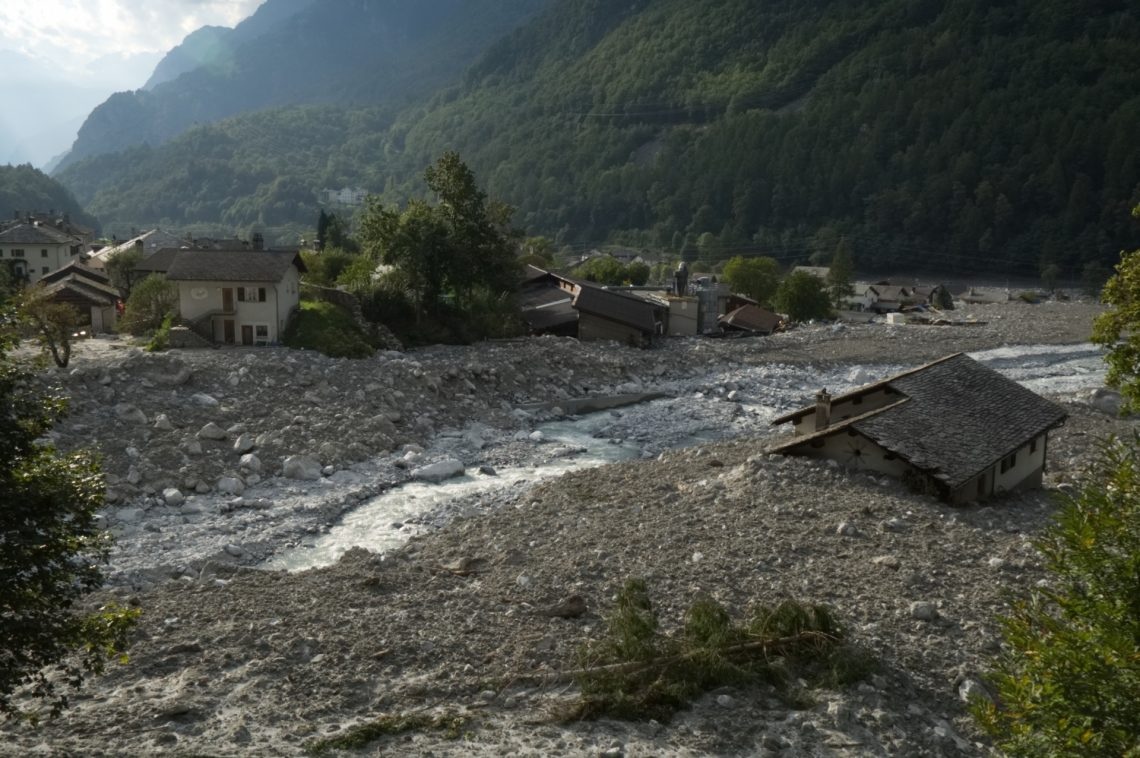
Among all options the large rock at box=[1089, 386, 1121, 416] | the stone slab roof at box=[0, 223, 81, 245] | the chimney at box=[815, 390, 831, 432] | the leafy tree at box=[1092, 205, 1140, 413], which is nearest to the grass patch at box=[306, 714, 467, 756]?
the leafy tree at box=[1092, 205, 1140, 413]

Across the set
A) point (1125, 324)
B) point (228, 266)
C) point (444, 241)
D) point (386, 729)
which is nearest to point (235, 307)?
point (228, 266)

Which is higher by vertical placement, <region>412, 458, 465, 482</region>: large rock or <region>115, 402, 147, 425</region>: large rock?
<region>115, 402, 147, 425</region>: large rock

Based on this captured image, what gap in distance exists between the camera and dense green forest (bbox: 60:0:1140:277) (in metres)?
132

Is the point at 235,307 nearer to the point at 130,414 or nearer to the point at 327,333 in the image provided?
the point at 327,333

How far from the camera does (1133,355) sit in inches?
531

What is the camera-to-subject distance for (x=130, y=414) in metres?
26.9

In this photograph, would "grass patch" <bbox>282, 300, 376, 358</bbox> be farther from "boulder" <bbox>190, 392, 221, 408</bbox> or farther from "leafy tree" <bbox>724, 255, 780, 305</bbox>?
"leafy tree" <bbox>724, 255, 780, 305</bbox>

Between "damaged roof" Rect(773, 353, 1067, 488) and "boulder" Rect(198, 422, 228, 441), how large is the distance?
1507 centimetres

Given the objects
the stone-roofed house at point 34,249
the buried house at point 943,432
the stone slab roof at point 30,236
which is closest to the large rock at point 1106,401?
the buried house at point 943,432

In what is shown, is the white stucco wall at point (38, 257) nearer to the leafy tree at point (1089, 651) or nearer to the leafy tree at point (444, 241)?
the leafy tree at point (444, 241)

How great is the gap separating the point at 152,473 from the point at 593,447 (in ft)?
42.1

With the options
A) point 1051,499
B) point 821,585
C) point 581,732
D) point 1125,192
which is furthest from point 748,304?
point 1125,192

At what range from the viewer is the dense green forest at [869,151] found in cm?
13175

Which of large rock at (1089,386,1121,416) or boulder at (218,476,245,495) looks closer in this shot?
boulder at (218,476,245,495)
